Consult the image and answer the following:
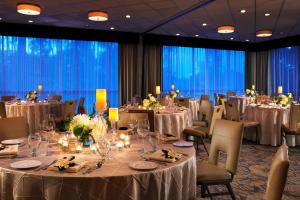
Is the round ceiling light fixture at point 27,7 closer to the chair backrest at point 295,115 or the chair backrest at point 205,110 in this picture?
the chair backrest at point 205,110

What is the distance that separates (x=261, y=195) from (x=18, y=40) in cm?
941

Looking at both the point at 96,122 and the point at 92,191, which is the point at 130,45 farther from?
the point at 92,191

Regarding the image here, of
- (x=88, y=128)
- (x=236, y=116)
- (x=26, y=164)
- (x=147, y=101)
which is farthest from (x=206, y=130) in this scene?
(x=26, y=164)

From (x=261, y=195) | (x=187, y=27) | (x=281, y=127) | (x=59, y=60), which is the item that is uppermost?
(x=187, y=27)

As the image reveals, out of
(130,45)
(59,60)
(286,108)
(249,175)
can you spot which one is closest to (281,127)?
(286,108)

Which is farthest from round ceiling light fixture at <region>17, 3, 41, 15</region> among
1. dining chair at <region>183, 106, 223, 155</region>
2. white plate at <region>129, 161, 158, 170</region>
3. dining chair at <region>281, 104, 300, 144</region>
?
dining chair at <region>281, 104, 300, 144</region>

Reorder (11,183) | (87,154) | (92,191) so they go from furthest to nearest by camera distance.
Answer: (87,154) < (11,183) < (92,191)

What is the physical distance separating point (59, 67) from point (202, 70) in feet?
20.8

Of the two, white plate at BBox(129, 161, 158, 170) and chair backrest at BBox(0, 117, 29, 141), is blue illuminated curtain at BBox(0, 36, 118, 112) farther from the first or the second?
white plate at BBox(129, 161, 158, 170)

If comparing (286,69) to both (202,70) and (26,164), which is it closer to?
(202,70)

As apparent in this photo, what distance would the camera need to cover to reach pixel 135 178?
1936 mm

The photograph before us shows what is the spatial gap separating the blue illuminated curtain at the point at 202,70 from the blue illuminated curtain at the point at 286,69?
4.77ft

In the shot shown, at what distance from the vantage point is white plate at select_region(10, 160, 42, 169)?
2.04m

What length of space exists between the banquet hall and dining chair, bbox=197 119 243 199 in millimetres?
11
